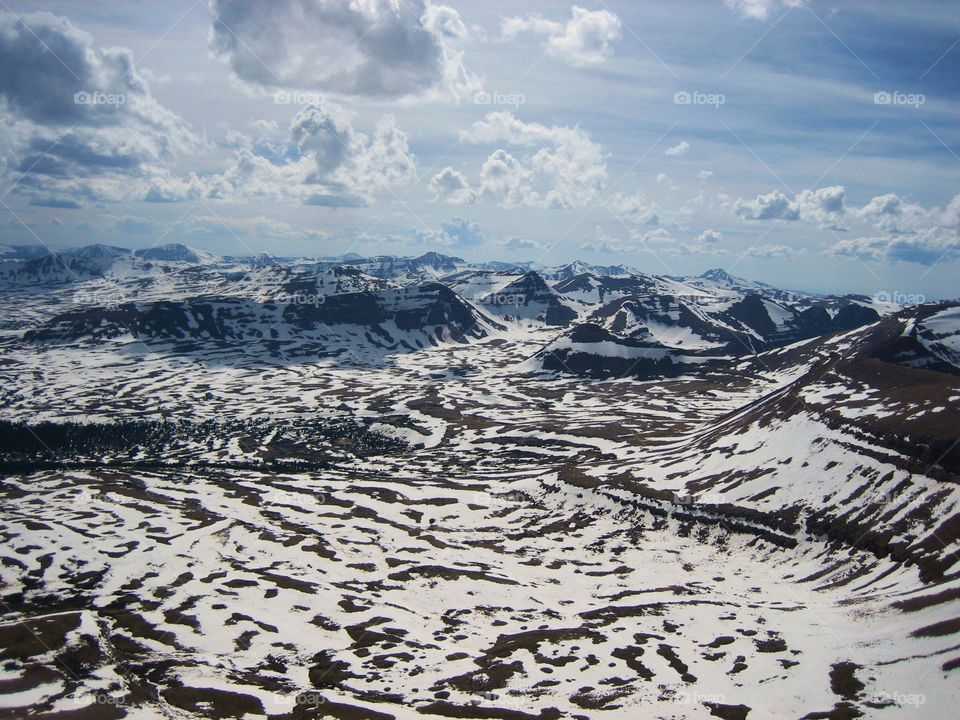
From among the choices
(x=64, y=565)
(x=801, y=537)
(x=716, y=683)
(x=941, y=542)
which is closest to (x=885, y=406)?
(x=801, y=537)

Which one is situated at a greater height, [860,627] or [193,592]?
[860,627]

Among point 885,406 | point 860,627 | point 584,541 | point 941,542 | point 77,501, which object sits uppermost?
point 885,406

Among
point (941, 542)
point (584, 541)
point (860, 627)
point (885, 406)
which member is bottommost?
point (584, 541)

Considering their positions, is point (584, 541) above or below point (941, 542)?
below

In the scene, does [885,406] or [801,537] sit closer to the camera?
[801,537]

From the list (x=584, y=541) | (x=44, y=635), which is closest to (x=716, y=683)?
(x=584, y=541)

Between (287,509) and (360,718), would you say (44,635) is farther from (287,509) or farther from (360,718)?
(287,509)

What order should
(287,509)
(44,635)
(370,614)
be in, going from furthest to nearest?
(287,509), (370,614), (44,635)

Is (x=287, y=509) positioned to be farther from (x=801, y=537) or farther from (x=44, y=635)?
(x=801, y=537)

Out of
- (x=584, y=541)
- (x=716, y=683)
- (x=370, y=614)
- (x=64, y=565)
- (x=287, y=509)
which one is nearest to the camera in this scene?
(x=716, y=683)
